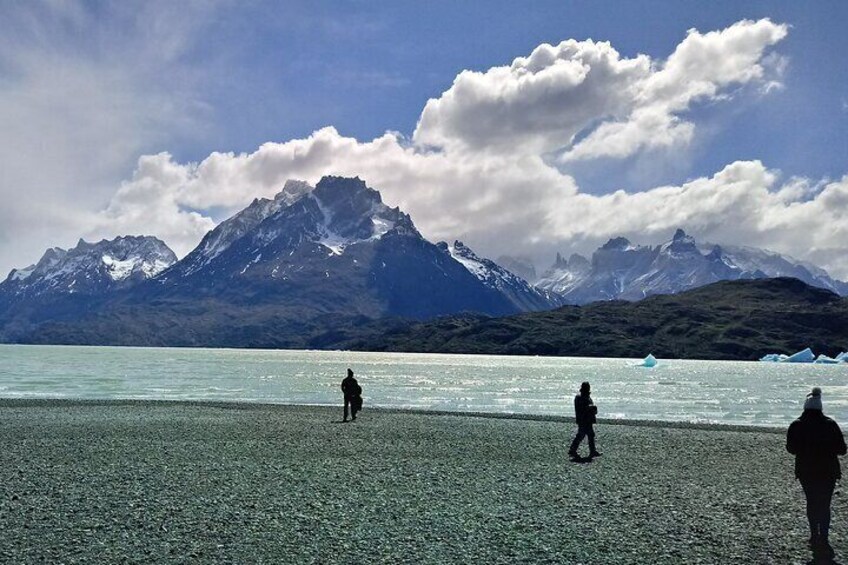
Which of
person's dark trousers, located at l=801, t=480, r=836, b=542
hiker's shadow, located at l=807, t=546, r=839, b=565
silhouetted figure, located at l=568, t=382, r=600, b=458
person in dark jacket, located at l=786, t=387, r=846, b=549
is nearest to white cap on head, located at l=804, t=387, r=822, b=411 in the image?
person in dark jacket, located at l=786, t=387, r=846, b=549

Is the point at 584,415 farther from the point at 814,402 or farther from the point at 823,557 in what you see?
the point at 823,557

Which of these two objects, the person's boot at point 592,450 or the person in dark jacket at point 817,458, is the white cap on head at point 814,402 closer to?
the person in dark jacket at point 817,458

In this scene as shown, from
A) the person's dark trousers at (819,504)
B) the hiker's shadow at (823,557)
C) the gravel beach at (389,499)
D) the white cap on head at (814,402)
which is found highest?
the white cap on head at (814,402)

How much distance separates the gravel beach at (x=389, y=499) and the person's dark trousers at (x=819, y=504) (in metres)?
0.66

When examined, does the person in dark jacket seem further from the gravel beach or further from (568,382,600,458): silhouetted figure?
(568,382,600,458): silhouetted figure

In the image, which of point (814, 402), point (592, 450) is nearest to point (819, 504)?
point (814, 402)

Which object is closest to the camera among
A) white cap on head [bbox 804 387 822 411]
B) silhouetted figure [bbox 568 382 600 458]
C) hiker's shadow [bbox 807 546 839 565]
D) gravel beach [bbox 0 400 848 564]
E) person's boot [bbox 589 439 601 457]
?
hiker's shadow [bbox 807 546 839 565]

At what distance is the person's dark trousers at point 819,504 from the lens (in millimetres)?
16766

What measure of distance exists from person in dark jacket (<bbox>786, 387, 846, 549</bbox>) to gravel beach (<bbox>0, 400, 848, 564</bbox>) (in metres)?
0.93

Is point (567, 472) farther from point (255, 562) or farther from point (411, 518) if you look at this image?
point (255, 562)

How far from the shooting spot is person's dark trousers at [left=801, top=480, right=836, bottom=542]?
1677 cm

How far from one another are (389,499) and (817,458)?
12134 mm

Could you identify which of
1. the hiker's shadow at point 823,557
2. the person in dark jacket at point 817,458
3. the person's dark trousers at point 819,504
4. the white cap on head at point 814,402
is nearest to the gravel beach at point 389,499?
the hiker's shadow at point 823,557

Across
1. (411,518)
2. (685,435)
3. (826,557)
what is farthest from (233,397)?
(826,557)
